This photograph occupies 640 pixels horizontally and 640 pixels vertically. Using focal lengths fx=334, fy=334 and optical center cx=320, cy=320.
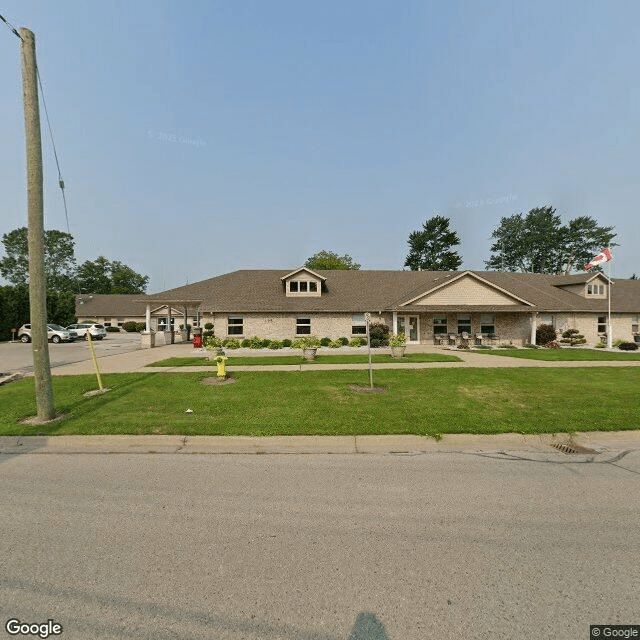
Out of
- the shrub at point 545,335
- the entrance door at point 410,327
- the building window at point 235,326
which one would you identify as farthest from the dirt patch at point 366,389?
the shrub at point 545,335

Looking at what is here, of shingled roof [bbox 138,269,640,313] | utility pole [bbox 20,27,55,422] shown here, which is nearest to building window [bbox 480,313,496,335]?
shingled roof [bbox 138,269,640,313]

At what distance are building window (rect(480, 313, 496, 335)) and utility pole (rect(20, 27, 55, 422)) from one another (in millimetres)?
25486

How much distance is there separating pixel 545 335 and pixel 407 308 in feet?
34.7

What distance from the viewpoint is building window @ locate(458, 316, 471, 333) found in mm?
25016

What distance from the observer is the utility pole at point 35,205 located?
7109 millimetres

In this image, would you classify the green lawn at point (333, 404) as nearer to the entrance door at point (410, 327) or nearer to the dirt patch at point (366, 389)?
the dirt patch at point (366, 389)

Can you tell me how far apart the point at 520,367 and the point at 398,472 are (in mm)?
11893

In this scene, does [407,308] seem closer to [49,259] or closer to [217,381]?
[217,381]

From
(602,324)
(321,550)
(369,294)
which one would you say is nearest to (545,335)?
(602,324)

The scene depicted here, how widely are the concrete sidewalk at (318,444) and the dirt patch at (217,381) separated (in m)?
4.42

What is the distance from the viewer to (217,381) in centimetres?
1129

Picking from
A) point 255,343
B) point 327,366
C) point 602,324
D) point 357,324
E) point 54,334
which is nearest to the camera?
point 327,366

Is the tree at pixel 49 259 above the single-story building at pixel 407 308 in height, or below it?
above

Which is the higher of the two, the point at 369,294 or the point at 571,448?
the point at 369,294
